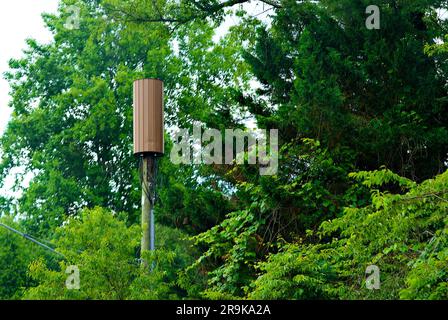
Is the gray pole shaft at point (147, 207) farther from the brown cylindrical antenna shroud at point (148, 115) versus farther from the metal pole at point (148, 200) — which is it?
the brown cylindrical antenna shroud at point (148, 115)

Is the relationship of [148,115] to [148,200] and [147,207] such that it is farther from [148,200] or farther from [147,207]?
[147,207]

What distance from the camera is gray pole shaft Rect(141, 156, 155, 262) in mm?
14219

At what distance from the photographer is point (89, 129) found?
27875 millimetres

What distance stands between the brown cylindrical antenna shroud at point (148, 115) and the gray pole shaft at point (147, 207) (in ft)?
0.80

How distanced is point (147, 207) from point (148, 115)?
1366mm

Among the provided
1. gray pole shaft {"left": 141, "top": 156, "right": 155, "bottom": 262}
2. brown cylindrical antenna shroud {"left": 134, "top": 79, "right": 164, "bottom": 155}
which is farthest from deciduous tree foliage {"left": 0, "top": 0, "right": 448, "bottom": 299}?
brown cylindrical antenna shroud {"left": 134, "top": 79, "right": 164, "bottom": 155}

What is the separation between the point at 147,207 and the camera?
47.4 feet

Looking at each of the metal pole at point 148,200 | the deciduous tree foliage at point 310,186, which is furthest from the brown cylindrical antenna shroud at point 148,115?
the deciduous tree foliage at point 310,186

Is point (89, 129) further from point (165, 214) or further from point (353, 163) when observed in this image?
point (353, 163)

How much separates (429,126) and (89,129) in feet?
44.7

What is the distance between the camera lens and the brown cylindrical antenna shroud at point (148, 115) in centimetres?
1398

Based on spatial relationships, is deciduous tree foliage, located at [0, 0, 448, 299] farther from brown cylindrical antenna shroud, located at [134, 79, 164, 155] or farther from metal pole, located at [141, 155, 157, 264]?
brown cylindrical antenna shroud, located at [134, 79, 164, 155]

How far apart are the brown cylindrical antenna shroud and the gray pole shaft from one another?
0.80 feet

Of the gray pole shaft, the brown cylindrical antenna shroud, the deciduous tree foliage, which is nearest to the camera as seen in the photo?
the deciduous tree foliage
